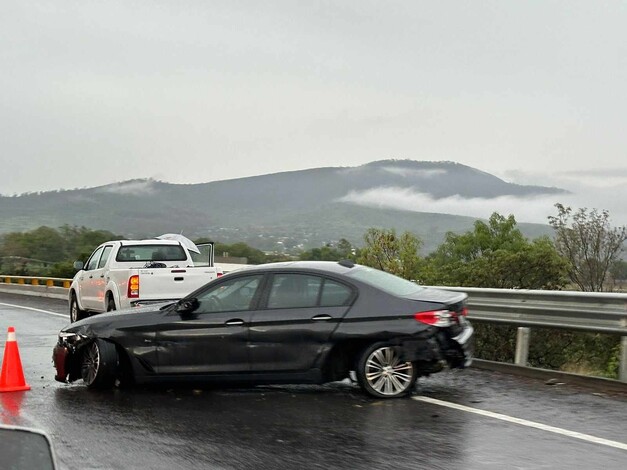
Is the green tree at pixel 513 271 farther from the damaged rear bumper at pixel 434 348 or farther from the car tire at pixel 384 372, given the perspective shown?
the car tire at pixel 384 372

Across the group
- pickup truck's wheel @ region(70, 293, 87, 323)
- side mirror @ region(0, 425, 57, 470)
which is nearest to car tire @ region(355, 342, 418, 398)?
A: side mirror @ region(0, 425, 57, 470)

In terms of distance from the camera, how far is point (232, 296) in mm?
9898

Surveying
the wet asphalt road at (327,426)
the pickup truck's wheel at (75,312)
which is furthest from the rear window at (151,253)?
the wet asphalt road at (327,426)

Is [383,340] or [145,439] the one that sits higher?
[383,340]

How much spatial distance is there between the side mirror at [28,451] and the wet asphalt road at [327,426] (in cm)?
421

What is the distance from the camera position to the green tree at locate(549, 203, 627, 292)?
70.8 meters

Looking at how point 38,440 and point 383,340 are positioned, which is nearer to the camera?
point 38,440

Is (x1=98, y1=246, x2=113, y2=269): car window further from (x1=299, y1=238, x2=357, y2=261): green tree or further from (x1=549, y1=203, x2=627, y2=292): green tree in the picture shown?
(x1=549, y1=203, x2=627, y2=292): green tree

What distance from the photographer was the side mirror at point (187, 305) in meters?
9.88

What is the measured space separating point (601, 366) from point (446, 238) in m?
72.0

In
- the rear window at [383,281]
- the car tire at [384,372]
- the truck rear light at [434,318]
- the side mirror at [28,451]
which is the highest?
the rear window at [383,281]

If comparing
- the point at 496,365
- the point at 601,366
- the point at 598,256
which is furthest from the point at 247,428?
the point at 598,256

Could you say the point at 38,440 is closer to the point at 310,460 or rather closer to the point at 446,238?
the point at 310,460

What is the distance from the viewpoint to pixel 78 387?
10.5 meters
